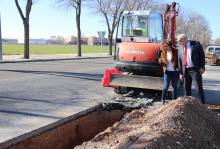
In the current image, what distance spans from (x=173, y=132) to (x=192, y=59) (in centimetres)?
445

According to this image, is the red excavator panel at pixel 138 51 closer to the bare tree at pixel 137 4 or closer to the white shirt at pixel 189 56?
the white shirt at pixel 189 56

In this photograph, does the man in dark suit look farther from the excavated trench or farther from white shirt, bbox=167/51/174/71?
the excavated trench

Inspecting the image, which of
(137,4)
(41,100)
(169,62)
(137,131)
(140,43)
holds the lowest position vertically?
(41,100)

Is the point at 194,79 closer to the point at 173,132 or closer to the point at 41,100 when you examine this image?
the point at 41,100

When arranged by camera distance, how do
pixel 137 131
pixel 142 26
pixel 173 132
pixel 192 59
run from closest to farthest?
pixel 173 132 → pixel 137 131 → pixel 192 59 → pixel 142 26

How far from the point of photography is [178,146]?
5199mm

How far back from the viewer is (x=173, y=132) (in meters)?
5.69

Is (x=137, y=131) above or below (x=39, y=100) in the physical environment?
above

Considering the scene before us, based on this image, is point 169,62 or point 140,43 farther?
point 140,43

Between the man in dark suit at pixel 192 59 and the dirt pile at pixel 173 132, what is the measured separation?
7.16 feet

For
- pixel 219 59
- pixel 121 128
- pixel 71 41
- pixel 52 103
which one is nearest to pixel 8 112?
pixel 52 103

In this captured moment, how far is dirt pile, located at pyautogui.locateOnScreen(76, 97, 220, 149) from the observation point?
5.19 m

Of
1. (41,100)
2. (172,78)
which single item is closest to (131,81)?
(172,78)

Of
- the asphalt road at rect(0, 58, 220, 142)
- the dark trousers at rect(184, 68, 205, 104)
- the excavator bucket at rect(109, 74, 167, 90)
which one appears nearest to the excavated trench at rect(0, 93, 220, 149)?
the asphalt road at rect(0, 58, 220, 142)
